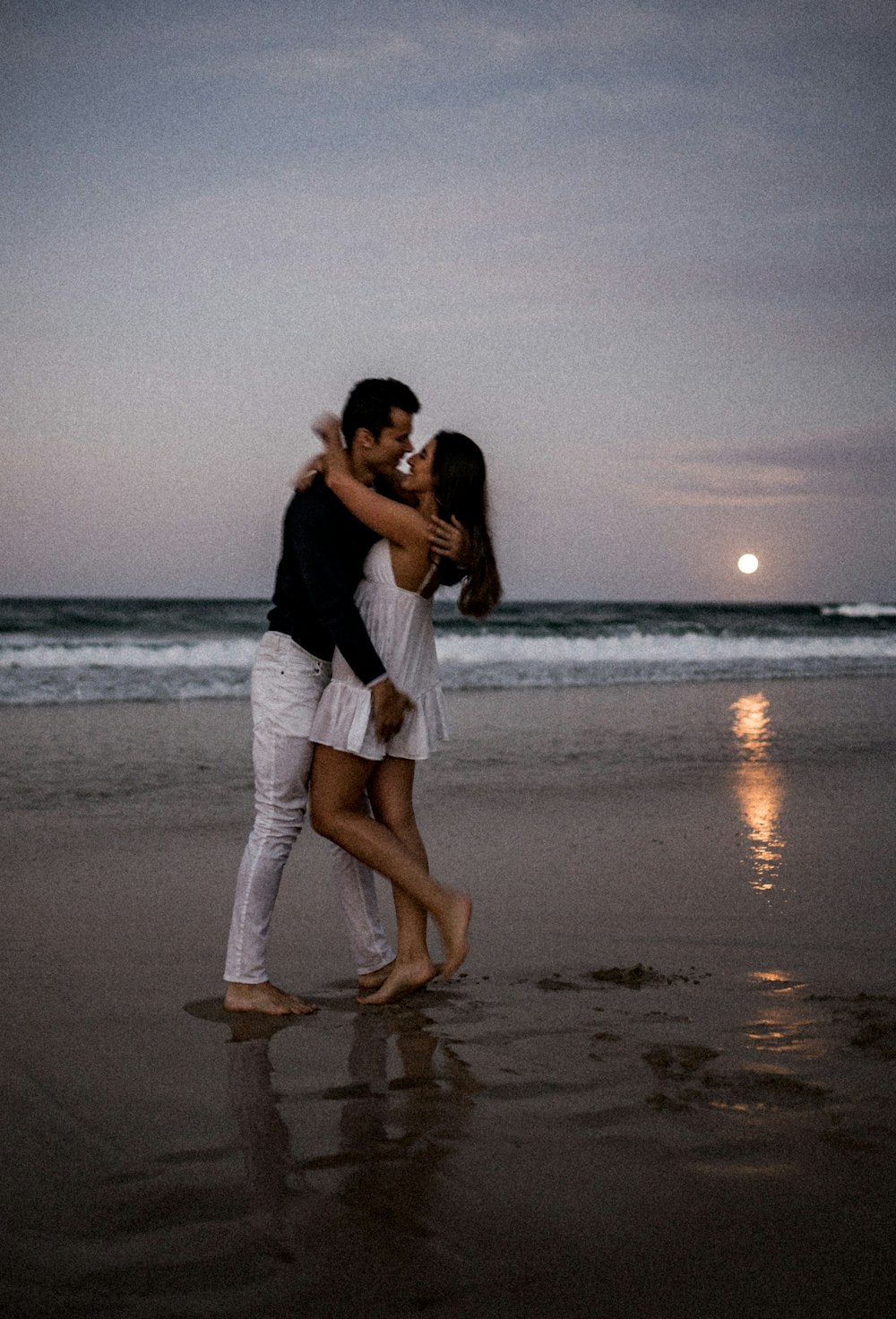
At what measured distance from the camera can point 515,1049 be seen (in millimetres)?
2980

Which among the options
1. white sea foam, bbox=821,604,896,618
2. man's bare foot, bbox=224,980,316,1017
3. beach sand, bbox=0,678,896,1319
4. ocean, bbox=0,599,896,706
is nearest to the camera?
beach sand, bbox=0,678,896,1319

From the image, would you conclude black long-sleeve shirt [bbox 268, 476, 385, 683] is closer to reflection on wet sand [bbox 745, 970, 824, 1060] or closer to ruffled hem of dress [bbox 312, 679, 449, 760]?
ruffled hem of dress [bbox 312, 679, 449, 760]

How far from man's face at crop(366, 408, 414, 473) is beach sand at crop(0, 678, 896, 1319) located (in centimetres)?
169

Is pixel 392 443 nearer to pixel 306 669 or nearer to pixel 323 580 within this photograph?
pixel 323 580

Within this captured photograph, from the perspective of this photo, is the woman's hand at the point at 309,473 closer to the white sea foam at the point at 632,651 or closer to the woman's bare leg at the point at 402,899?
the woman's bare leg at the point at 402,899

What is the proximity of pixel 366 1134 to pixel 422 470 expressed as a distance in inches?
75.4

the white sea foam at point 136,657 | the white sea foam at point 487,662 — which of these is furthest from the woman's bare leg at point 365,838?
the white sea foam at point 136,657

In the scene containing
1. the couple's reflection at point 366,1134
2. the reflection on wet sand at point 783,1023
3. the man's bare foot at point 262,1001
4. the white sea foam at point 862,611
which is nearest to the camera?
the couple's reflection at point 366,1134

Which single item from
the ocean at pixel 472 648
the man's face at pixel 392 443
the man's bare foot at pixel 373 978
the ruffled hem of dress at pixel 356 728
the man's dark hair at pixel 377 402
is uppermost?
the man's dark hair at pixel 377 402

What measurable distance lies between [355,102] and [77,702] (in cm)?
691

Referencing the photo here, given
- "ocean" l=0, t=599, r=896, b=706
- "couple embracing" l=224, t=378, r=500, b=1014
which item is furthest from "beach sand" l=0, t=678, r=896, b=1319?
"ocean" l=0, t=599, r=896, b=706

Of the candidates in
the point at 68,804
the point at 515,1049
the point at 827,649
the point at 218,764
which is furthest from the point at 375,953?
the point at 827,649

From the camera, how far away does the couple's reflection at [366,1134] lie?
6.81 ft

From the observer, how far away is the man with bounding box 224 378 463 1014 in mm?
3377
